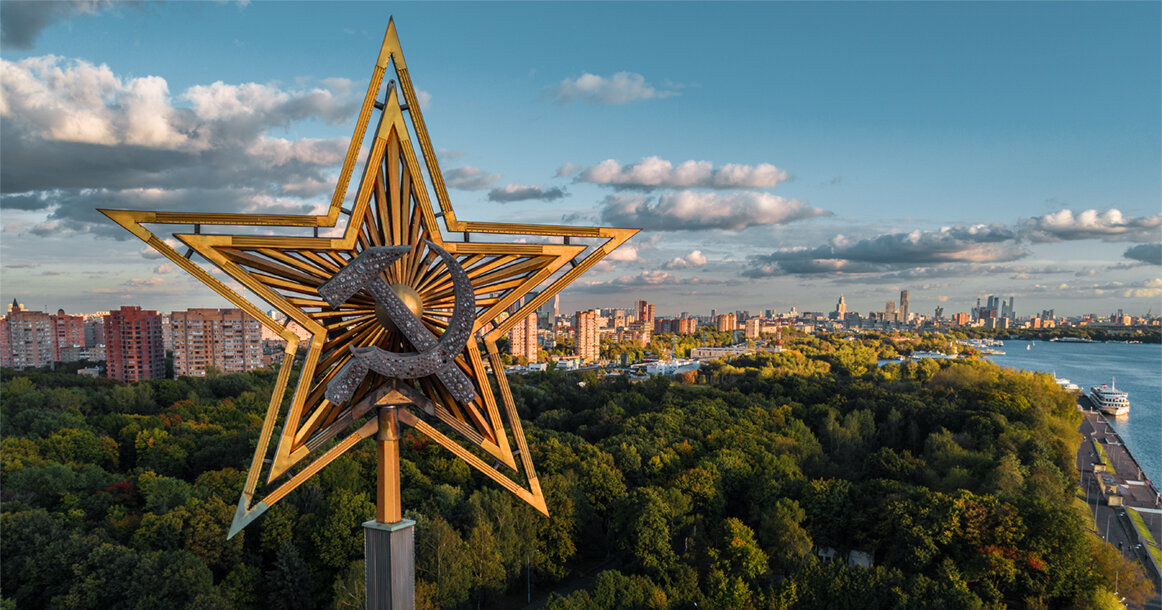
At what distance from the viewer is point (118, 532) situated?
24.7m

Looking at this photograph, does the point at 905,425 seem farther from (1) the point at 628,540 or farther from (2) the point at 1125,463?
(1) the point at 628,540

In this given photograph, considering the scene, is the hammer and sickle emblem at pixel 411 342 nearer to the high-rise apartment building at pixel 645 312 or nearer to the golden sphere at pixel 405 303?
the golden sphere at pixel 405 303

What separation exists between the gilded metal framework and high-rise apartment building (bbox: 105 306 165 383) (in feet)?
215

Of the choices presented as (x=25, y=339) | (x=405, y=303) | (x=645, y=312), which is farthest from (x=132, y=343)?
(x=645, y=312)

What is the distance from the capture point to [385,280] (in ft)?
38.7

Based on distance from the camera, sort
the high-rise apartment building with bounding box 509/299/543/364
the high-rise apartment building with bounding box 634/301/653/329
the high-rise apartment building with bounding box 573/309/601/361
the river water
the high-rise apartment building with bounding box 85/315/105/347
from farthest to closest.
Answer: the high-rise apartment building with bounding box 634/301/653/329
the high-rise apartment building with bounding box 573/309/601/361
the high-rise apartment building with bounding box 509/299/543/364
the high-rise apartment building with bounding box 85/315/105/347
the river water

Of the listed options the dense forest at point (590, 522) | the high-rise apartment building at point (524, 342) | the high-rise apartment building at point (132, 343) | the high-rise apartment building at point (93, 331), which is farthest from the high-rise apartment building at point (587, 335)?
the dense forest at point (590, 522)

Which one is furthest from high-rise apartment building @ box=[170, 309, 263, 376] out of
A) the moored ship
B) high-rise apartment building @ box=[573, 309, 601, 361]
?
the moored ship

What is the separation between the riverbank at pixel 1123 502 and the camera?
104 ft

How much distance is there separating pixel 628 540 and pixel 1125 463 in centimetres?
4937

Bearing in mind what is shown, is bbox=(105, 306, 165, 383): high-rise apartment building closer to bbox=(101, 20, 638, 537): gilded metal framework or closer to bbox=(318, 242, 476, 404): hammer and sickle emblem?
bbox=(101, 20, 638, 537): gilded metal framework

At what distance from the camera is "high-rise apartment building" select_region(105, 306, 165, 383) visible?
64812mm

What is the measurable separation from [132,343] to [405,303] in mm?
69641

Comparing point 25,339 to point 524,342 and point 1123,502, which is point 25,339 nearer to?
point 524,342
